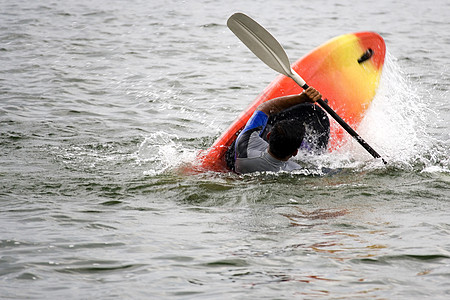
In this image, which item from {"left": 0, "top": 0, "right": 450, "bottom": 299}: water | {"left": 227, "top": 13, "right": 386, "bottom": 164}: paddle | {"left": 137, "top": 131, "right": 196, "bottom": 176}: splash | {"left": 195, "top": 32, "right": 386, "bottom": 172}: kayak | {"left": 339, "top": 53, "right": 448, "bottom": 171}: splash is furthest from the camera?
{"left": 195, "top": 32, "right": 386, "bottom": 172}: kayak

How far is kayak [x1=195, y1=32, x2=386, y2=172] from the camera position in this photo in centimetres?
624

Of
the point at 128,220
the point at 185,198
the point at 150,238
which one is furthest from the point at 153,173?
the point at 150,238

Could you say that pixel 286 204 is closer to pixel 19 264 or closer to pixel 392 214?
pixel 392 214

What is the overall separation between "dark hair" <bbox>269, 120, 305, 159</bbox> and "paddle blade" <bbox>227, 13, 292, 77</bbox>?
0.82 metres

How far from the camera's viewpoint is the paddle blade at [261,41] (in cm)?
568

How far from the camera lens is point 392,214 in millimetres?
4629

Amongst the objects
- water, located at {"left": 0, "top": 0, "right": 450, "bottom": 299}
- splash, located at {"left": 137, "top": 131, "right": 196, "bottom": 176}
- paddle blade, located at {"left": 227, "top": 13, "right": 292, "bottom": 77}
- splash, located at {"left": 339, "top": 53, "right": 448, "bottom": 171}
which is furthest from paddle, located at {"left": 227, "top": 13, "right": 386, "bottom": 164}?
splash, located at {"left": 137, "top": 131, "right": 196, "bottom": 176}

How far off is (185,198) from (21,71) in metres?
5.73

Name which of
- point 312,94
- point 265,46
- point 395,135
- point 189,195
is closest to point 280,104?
point 312,94

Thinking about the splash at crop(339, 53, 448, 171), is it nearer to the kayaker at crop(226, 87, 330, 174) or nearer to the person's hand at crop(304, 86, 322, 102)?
the kayaker at crop(226, 87, 330, 174)

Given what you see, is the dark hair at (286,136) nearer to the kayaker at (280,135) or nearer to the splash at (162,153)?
the kayaker at (280,135)

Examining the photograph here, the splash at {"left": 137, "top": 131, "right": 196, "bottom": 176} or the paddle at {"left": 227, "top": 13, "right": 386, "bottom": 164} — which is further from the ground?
the paddle at {"left": 227, "top": 13, "right": 386, "bottom": 164}

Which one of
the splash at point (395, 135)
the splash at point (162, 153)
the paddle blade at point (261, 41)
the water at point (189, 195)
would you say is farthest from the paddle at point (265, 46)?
the splash at point (162, 153)

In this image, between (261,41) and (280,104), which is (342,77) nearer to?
(261,41)
